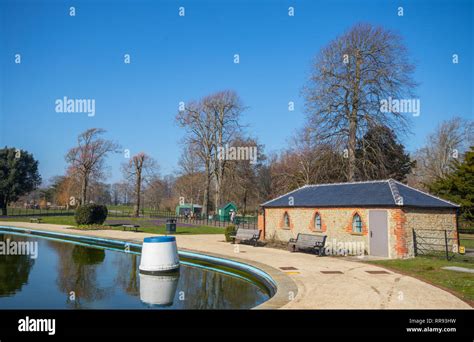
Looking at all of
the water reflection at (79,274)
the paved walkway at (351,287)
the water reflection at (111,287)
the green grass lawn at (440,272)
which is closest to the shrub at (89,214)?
the water reflection at (79,274)

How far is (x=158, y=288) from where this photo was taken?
12.6 metres

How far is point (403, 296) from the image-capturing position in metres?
10.1

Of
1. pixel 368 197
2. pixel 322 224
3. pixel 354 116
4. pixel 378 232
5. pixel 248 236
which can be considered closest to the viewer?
pixel 378 232

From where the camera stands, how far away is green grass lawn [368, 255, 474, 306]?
35.9 feet

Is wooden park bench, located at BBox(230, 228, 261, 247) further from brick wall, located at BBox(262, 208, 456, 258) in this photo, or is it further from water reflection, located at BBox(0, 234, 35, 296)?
water reflection, located at BBox(0, 234, 35, 296)

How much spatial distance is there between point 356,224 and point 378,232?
1.28 m

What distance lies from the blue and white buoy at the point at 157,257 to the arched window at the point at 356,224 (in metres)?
9.28

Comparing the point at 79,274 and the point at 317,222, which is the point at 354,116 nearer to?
the point at 317,222

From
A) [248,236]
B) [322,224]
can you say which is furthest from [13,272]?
[322,224]

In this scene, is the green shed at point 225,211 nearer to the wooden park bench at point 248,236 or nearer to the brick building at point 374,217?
the wooden park bench at point 248,236

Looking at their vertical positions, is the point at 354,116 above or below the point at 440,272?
above

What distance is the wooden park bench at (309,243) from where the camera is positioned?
1838cm
